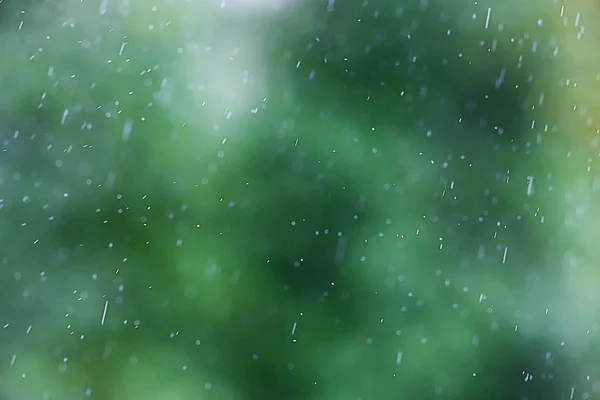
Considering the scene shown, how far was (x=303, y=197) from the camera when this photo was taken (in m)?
1.56

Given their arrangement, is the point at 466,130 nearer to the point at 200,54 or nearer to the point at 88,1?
the point at 200,54

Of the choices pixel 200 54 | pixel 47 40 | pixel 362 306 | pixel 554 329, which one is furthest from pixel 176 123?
pixel 554 329

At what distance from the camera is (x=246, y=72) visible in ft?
5.15

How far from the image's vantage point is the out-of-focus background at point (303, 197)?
1.50 meters

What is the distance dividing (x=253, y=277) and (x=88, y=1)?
2.81ft

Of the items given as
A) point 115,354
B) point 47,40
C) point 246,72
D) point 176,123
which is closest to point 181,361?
point 115,354

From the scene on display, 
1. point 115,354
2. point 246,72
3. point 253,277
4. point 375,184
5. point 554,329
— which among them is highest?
point 246,72

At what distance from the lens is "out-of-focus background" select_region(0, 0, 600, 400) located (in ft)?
4.91

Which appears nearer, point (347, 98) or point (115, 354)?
point (115, 354)

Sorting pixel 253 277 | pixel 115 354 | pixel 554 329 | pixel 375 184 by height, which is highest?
pixel 375 184

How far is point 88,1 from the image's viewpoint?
1.53m

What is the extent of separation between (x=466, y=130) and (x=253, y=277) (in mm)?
706

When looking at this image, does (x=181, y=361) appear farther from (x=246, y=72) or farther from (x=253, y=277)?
(x=246, y=72)

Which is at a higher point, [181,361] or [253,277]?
[253,277]
